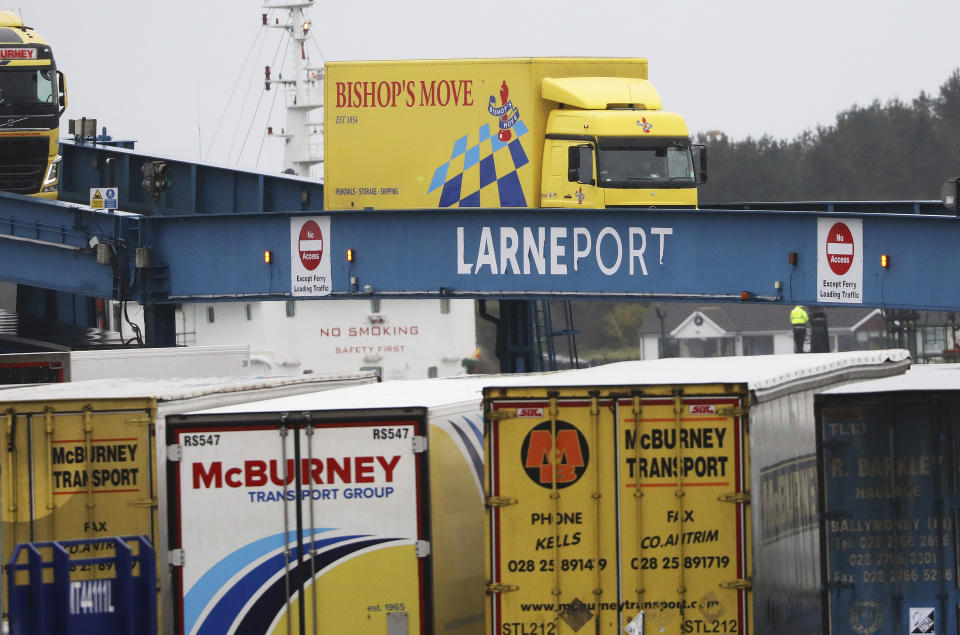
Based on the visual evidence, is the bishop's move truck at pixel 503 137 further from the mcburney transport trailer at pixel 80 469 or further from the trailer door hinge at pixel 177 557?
the trailer door hinge at pixel 177 557

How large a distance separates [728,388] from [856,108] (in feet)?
330

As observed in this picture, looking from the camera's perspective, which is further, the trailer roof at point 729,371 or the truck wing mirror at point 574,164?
the truck wing mirror at point 574,164

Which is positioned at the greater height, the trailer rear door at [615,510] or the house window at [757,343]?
the trailer rear door at [615,510]

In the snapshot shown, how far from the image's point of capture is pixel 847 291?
75.0ft

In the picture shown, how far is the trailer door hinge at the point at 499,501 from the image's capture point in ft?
38.5

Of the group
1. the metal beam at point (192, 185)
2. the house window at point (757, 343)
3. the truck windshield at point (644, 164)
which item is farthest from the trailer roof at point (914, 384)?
the house window at point (757, 343)

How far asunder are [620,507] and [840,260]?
12.2m

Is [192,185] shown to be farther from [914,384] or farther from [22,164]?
[914,384]

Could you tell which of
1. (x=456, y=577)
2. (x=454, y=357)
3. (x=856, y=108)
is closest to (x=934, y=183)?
(x=856, y=108)

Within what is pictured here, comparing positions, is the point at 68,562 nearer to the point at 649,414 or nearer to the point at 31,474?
the point at 31,474

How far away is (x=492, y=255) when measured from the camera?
25.8 m

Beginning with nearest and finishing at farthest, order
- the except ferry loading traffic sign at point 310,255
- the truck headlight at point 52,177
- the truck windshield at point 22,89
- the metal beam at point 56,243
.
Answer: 1. the except ferry loading traffic sign at point 310,255
2. the metal beam at point 56,243
3. the truck windshield at point 22,89
4. the truck headlight at point 52,177

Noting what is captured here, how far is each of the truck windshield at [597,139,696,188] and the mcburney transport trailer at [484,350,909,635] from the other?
53.8 feet

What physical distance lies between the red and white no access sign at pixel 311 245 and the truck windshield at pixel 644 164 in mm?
5314
